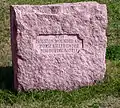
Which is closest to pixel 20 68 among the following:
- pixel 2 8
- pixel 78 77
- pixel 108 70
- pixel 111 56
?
pixel 78 77

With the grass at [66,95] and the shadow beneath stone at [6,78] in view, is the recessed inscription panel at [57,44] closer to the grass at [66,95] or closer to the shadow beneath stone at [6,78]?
the grass at [66,95]

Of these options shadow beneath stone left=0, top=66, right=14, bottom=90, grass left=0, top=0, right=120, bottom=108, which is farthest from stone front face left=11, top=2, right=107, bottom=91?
shadow beneath stone left=0, top=66, right=14, bottom=90

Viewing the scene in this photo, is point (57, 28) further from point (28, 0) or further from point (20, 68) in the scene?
point (28, 0)

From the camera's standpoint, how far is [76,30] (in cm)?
546

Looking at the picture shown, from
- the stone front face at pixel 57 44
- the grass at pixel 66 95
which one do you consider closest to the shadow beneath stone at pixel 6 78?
the grass at pixel 66 95

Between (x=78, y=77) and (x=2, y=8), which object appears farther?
(x=2, y=8)

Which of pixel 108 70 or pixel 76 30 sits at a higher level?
pixel 76 30

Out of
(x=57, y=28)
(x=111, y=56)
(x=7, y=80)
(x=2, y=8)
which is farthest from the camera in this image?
(x=2, y=8)

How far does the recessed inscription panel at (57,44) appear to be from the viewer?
215 inches

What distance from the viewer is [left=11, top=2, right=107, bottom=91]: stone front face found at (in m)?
5.36

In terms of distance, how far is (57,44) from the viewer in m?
5.49

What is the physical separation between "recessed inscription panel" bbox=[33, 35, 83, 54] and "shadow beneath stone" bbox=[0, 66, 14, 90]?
637 millimetres

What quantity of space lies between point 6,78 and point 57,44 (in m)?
0.86

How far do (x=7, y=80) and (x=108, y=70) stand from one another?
1242 mm
